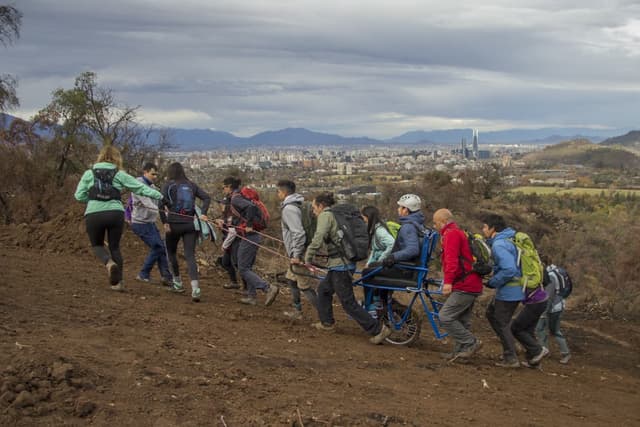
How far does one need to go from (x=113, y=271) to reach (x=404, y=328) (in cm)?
391

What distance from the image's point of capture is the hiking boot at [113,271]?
876 cm

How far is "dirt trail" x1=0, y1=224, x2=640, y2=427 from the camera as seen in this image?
5000 millimetres

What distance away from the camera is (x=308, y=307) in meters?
11.2

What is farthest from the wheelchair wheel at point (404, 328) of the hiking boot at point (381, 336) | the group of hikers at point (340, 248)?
the hiking boot at point (381, 336)

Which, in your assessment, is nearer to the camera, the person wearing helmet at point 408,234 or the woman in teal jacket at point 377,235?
the person wearing helmet at point 408,234

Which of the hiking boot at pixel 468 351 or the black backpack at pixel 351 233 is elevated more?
the black backpack at pixel 351 233

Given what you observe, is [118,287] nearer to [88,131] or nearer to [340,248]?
[340,248]

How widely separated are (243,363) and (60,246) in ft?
27.2

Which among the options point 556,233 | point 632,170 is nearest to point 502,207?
point 556,233

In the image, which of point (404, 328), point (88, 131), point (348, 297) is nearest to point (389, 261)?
point (348, 297)

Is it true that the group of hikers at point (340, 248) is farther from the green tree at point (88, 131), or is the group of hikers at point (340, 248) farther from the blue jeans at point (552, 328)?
the green tree at point (88, 131)

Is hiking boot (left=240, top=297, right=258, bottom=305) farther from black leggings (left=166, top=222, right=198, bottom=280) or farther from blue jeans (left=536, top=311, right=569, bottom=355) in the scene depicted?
blue jeans (left=536, top=311, right=569, bottom=355)

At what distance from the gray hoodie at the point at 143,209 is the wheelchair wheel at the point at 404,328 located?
12.3 ft

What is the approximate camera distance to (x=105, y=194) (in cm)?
841
